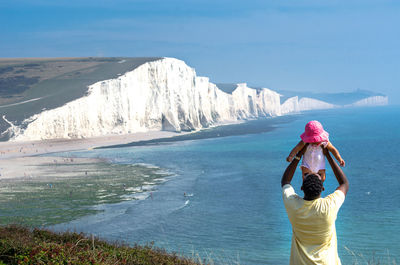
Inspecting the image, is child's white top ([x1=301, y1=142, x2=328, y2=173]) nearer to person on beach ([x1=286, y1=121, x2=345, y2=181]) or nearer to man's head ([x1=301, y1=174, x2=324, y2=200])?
person on beach ([x1=286, y1=121, x2=345, y2=181])

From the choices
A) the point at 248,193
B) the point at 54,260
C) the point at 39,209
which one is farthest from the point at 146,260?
the point at 248,193

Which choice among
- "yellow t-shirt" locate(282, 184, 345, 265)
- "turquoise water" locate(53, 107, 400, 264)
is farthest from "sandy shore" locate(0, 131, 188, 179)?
"yellow t-shirt" locate(282, 184, 345, 265)

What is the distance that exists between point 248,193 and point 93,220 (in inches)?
415

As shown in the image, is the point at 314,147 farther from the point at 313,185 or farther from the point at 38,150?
the point at 38,150

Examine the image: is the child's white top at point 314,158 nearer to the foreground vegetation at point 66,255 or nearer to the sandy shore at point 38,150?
the foreground vegetation at point 66,255

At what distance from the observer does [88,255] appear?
514 centimetres

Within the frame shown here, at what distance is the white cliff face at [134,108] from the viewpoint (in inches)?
2463

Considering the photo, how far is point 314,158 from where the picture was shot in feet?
11.5

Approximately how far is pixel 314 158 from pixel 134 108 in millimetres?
74243

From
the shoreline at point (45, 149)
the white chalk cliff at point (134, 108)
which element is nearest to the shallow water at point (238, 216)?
the shoreline at point (45, 149)

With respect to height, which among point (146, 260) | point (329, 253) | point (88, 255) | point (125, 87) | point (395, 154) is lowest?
point (395, 154)

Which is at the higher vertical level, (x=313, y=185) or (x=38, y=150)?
(x=313, y=185)

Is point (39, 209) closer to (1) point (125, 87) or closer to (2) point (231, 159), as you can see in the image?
(2) point (231, 159)

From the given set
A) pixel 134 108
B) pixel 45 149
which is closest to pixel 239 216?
pixel 45 149
